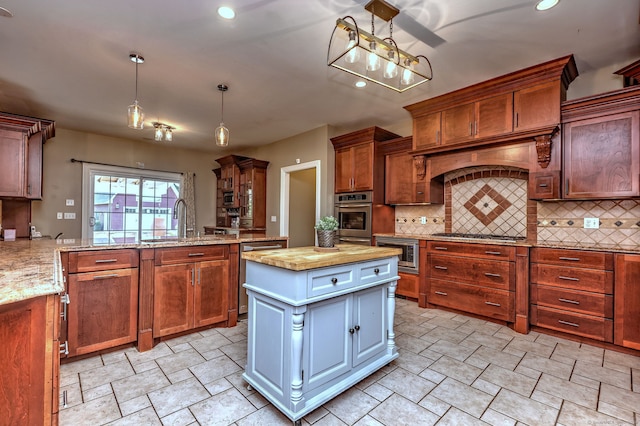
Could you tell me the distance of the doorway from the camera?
19.0 ft

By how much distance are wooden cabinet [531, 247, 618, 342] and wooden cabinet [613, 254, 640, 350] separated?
0.04 metres

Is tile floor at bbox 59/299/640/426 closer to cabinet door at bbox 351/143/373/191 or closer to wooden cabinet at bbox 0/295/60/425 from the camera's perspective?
wooden cabinet at bbox 0/295/60/425

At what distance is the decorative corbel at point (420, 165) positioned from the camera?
4.01 meters

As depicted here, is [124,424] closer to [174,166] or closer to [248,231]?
[248,231]

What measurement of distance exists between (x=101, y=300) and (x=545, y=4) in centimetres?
396

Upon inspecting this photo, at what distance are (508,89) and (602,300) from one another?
2191 millimetres

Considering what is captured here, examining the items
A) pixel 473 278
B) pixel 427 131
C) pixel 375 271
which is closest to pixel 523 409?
pixel 375 271

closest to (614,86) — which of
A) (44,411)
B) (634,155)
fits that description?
(634,155)

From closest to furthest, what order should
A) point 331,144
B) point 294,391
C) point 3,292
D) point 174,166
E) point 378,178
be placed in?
point 3,292, point 294,391, point 378,178, point 331,144, point 174,166

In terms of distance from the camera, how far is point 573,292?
2775mm

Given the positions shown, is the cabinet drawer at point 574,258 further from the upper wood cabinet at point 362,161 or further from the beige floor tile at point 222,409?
the beige floor tile at point 222,409

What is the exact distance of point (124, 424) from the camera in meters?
1.63

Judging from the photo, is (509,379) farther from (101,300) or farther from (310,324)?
(101,300)

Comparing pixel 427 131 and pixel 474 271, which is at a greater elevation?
pixel 427 131
